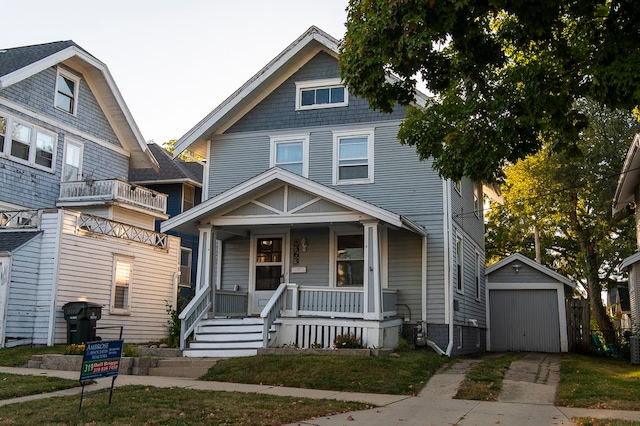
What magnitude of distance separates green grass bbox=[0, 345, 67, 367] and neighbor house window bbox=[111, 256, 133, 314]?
3481mm

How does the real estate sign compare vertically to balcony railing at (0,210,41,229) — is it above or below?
below

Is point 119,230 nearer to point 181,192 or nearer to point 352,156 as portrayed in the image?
point 352,156

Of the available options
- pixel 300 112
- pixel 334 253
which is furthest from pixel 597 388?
pixel 300 112

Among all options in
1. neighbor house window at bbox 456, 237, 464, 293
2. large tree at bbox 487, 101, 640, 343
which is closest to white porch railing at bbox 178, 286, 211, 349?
neighbor house window at bbox 456, 237, 464, 293

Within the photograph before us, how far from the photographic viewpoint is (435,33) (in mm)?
8766

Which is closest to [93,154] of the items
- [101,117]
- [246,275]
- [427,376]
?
[101,117]

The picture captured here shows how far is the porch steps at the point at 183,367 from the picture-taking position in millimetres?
12789

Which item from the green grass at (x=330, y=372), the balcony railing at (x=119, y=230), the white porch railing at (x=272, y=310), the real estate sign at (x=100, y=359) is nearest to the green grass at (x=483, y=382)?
the green grass at (x=330, y=372)

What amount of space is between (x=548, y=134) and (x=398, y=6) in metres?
3.65

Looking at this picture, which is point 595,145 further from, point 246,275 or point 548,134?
point 548,134

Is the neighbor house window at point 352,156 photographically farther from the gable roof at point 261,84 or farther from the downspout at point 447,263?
the gable roof at point 261,84

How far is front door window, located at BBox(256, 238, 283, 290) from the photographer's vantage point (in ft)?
59.5

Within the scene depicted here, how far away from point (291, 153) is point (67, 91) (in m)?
9.47

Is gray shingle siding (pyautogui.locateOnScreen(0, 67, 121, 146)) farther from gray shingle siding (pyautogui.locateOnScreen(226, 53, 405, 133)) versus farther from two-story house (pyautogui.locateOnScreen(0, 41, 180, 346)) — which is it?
gray shingle siding (pyautogui.locateOnScreen(226, 53, 405, 133))
